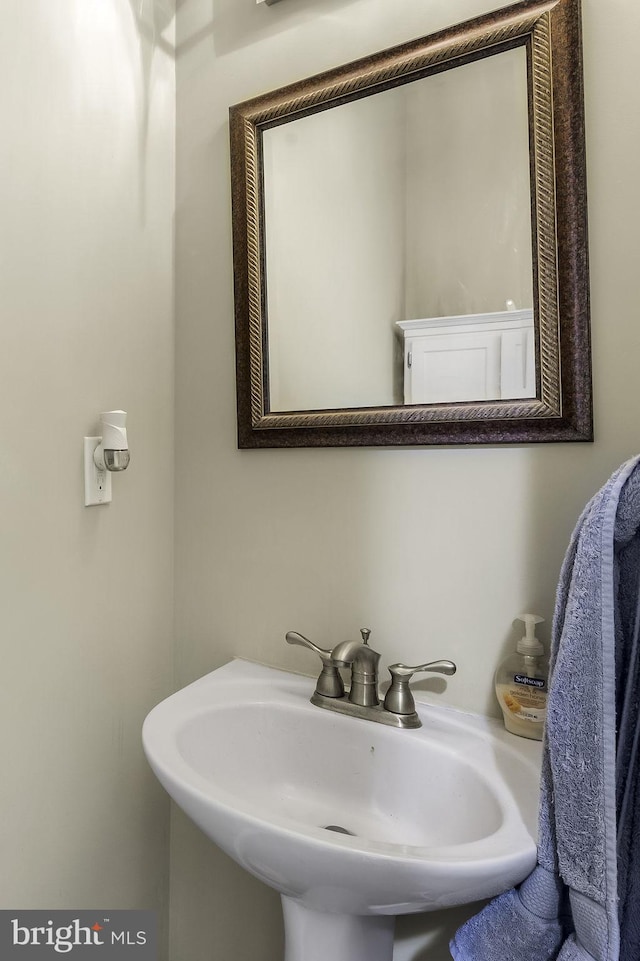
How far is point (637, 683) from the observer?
60cm

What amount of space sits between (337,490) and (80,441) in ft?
1.50

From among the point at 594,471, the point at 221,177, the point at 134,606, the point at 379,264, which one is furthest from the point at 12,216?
the point at 594,471

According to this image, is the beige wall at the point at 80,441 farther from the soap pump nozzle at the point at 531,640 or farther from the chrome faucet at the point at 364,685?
the soap pump nozzle at the point at 531,640

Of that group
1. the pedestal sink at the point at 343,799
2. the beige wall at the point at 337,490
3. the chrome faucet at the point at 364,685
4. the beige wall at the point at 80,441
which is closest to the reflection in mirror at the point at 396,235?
the beige wall at the point at 337,490

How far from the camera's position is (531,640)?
0.80 meters

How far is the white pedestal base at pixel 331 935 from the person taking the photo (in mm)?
750

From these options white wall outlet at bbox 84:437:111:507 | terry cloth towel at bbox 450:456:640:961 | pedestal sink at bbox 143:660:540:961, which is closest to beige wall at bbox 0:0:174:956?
white wall outlet at bbox 84:437:111:507

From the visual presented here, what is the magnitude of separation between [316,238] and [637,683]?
86cm

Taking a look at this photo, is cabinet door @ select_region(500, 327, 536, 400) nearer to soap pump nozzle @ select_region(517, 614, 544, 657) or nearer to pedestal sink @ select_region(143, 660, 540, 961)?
soap pump nozzle @ select_region(517, 614, 544, 657)

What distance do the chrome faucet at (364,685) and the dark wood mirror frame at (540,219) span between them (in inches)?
13.8

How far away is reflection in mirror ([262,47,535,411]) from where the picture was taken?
2.72 ft

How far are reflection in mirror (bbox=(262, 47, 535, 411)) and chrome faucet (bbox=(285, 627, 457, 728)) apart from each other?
422mm

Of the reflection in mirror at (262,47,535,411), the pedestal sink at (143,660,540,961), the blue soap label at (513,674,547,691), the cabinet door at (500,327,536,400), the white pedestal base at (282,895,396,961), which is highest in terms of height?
the reflection in mirror at (262,47,535,411)

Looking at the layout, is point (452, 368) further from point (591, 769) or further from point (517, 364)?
point (591, 769)
